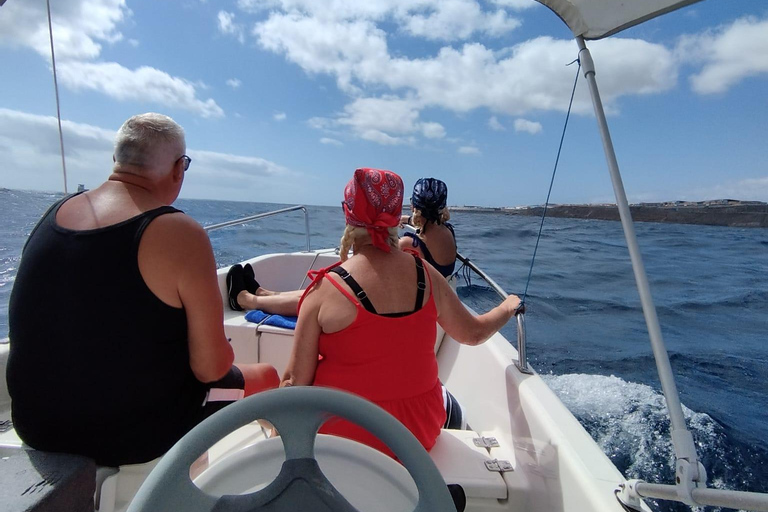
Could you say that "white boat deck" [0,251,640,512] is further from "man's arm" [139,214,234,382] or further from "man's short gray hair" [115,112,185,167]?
"man's short gray hair" [115,112,185,167]

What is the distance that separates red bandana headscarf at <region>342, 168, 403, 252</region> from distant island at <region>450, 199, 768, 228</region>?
97.7ft

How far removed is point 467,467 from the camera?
4.96 ft

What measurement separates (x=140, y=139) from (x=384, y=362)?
0.90 m

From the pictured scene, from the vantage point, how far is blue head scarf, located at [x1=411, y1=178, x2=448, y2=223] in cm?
334

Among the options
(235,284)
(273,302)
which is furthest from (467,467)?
(235,284)

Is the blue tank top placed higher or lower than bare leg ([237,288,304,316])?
higher

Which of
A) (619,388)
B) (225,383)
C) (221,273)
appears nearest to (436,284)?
(225,383)

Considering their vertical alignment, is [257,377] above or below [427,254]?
below

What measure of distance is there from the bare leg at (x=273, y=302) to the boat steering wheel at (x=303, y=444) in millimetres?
2269

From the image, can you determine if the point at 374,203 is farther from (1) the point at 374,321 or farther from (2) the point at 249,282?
(2) the point at 249,282

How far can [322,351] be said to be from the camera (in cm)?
141

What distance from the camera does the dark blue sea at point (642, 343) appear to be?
2.96 metres

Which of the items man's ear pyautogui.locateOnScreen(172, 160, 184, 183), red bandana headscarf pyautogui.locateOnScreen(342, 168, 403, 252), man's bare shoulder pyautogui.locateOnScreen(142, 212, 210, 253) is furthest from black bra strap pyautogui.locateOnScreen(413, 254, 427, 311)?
man's ear pyautogui.locateOnScreen(172, 160, 184, 183)

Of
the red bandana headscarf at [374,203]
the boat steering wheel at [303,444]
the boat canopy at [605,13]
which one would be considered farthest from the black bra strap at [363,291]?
the boat canopy at [605,13]
